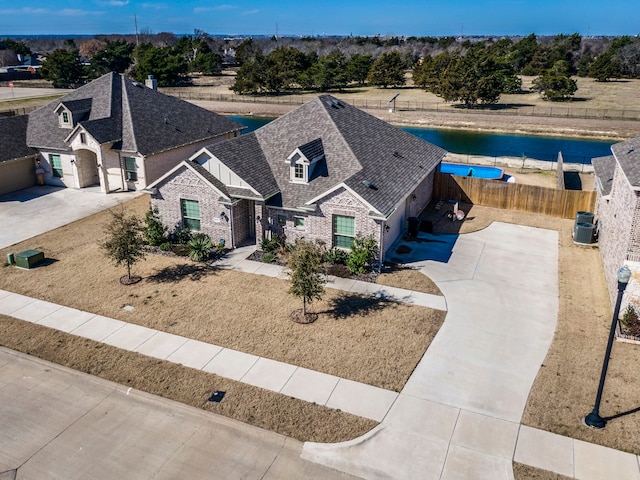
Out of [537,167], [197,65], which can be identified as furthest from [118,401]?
[197,65]

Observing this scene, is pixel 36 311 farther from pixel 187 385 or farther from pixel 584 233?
pixel 584 233

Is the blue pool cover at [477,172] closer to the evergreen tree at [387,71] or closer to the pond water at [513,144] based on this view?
the pond water at [513,144]

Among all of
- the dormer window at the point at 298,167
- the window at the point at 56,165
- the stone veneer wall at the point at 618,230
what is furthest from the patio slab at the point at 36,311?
the stone veneer wall at the point at 618,230

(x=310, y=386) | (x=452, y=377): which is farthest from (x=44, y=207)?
(x=452, y=377)

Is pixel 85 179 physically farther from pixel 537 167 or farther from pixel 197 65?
pixel 197 65

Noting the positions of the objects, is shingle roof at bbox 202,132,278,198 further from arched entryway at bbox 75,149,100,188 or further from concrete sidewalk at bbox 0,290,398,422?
arched entryway at bbox 75,149,100,188
